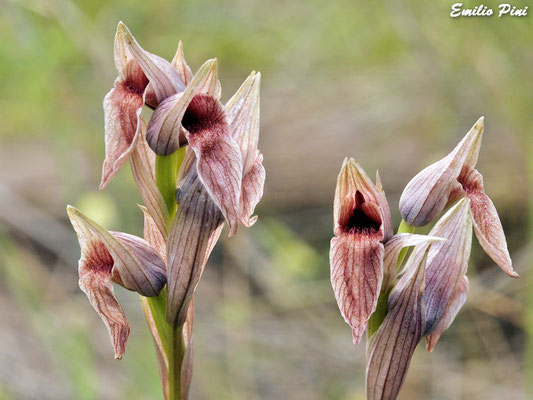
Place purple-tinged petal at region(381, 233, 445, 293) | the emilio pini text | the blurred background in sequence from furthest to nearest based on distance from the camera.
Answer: the blurred background → the emilio pini text → purple-tinged petal at region(381, 233, 445, 293)

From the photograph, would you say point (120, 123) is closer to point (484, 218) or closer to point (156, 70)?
point (156, 70)

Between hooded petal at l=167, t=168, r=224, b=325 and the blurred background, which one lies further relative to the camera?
the blurred background

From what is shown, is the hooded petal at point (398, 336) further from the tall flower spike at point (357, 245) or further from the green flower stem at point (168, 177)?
Answer: the green flower stem at point (168, 177)

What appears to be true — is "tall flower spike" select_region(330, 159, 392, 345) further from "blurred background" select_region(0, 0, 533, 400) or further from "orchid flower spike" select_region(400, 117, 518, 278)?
"blurred background" select_region(0, 0, 533, 400)

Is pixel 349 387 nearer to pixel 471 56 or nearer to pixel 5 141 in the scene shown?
pixel 471 56

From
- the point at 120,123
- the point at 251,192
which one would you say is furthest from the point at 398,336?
the point at 120,123

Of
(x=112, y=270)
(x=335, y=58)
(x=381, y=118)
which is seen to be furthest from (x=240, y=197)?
(x=335, y=58)

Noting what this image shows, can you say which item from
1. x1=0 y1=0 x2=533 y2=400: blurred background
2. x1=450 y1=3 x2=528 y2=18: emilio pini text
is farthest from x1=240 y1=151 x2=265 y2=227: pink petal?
x1=450 y1=3 x2=528 y2=18: emilio pini text
